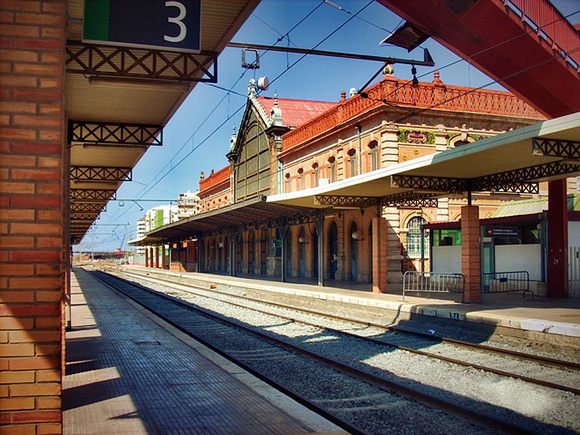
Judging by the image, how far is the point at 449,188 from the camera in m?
17.0

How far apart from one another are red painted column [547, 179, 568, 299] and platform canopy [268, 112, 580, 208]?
668 mm

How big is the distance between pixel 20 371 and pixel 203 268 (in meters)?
56.2

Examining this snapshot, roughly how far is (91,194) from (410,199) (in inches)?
500

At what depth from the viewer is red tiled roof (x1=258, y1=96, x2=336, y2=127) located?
4302 cm

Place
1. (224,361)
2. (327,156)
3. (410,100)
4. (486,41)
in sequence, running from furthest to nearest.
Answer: (327,156) → (410,100) → (486,41) → (224,361)

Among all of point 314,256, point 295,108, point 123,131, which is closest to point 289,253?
point 314,256

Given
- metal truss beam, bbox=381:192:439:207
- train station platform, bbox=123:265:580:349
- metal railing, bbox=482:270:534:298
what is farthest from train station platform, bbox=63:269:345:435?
metal railing, bbox=482:270:534:298

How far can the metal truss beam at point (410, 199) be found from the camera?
2011 centimetres

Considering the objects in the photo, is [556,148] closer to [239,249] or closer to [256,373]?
[256,373]

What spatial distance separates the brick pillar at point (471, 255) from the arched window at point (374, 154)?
33.9ft

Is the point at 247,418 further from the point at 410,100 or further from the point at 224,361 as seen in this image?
the point at 410,100

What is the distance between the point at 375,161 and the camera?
26594 mm

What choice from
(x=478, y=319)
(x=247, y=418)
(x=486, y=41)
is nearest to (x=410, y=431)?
(x=247, y=418)

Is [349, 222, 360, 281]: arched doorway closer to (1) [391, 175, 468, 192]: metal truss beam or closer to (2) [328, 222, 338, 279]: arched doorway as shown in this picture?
(2) [328, 222, 338, 279]: arched doorway
